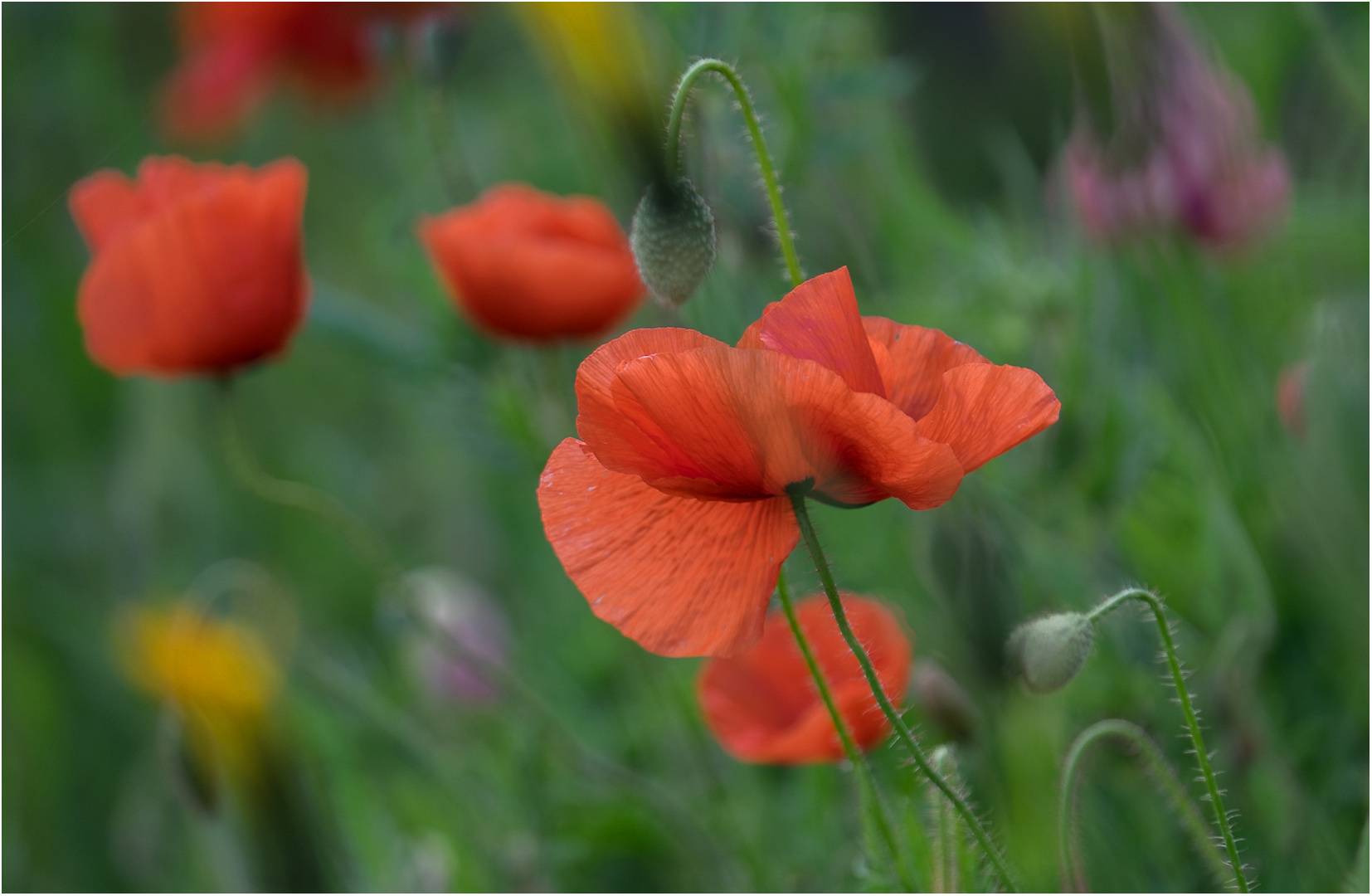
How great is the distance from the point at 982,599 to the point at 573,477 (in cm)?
26

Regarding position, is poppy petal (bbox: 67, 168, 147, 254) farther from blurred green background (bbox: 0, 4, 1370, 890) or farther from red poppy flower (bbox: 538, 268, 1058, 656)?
red poppy flower (bbox: 538, 268, 1058, 656)

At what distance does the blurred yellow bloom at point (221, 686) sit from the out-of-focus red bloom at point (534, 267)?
20 cm

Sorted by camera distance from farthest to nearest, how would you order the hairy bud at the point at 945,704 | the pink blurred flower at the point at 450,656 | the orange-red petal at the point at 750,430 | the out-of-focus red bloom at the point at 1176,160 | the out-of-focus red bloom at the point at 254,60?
the out-of-focus red bloom at the point at 254,60 → the pink blurred flower at the point at 450,656 → the out-of-focus red bloom at the point at 1176,160 → the hairy bud at the point at 945,704 → the orange-red petal at the point at 750,430

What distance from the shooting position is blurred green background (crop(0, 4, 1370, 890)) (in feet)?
1.89

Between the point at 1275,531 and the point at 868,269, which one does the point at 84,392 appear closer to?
the point at 868,269

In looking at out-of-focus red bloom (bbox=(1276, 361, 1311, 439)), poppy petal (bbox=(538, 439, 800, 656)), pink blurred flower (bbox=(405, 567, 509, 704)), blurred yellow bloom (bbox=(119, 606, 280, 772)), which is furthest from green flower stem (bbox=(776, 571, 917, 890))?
pink blurred flower (bbox=(405, 567, 509, 704))

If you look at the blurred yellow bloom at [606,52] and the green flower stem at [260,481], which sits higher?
the blurred yellow bloom at [606,52]

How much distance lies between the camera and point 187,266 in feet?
1.80

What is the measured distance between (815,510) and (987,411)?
0.30m

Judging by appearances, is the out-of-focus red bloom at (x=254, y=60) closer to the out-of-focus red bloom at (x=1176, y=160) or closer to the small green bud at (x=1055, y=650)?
the out-of-focus red bloom at (x=1176, y=160)

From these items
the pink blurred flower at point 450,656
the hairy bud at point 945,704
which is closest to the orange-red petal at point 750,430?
the hairy bud at point 945,704

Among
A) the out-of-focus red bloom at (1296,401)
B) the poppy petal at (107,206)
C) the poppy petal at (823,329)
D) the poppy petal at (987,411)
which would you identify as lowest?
the out-of-focus red bloom at (1296,401)

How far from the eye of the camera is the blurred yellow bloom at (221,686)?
1.22ft

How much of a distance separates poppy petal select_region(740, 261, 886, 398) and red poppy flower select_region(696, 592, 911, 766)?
0.41 feet
